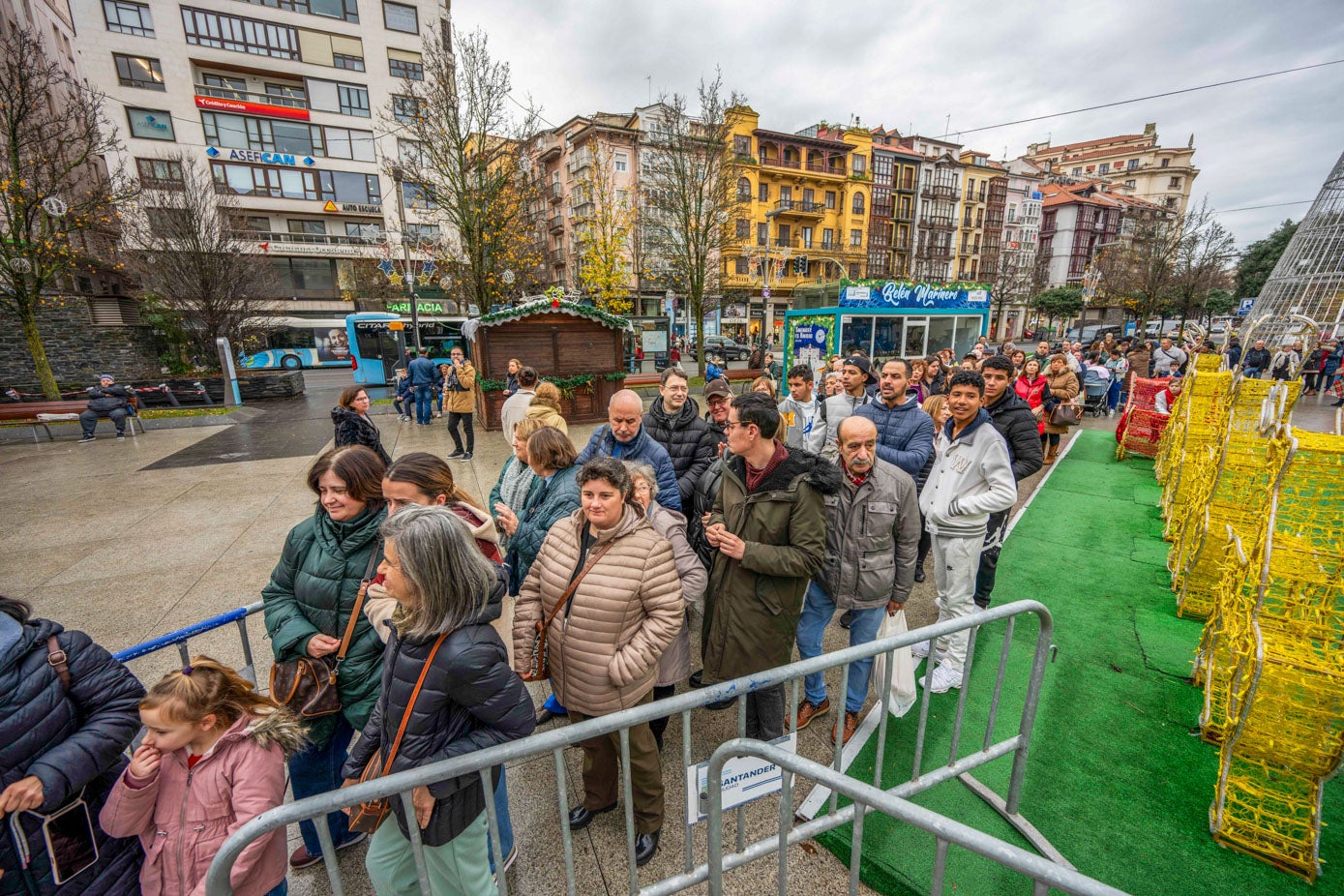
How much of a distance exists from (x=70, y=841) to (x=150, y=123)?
4683 centimetres

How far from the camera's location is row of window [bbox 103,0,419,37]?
30.5 m

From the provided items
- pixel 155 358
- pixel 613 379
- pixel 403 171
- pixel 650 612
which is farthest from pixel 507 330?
pixel 155 358

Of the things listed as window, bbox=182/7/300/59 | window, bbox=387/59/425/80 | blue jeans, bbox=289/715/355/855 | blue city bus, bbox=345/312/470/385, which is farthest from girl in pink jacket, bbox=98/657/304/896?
window, bbox=182/7/300/59

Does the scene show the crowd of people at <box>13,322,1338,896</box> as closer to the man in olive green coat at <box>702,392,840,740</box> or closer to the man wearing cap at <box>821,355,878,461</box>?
the man in olive green coat at <box>702,392,840,740</box>

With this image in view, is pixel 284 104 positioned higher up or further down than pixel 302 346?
higher up

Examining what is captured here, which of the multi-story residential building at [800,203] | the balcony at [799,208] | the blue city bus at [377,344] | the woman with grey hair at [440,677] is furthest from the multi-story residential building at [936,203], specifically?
the woman with grey hair at [440,677]

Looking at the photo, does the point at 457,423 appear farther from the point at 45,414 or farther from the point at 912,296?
the point at 912,296

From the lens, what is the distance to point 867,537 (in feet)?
9.66

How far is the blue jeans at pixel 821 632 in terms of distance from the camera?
3.10 metres

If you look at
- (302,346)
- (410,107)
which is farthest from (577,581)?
(302,346)

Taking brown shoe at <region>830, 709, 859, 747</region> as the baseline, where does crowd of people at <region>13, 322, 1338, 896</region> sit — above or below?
above

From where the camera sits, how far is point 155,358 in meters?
20.4

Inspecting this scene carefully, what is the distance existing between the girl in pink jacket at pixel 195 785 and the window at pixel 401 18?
46684 mm

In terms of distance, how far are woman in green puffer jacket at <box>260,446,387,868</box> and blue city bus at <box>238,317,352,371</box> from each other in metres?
30.2
